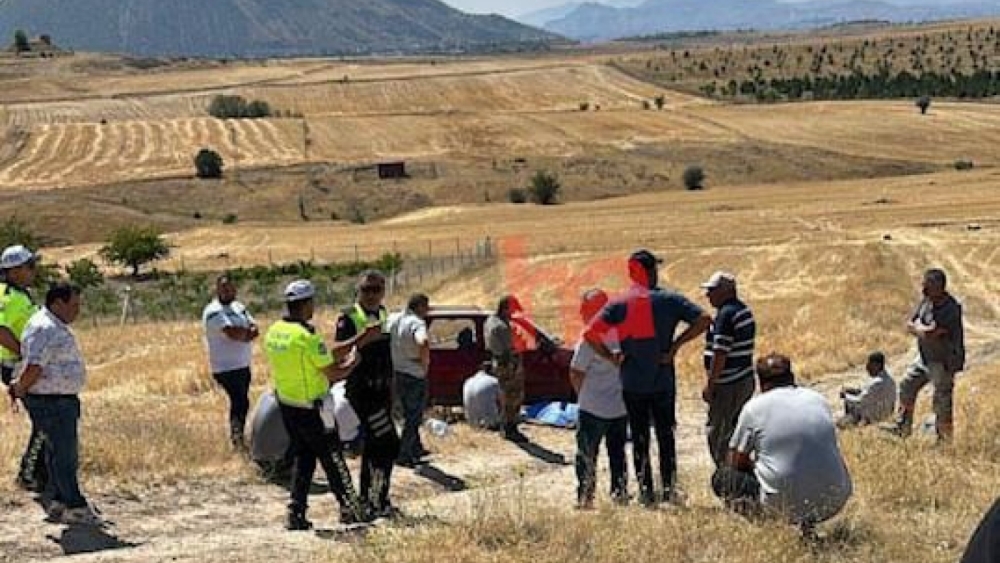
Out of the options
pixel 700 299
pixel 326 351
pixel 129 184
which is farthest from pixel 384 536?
pixel 129 184

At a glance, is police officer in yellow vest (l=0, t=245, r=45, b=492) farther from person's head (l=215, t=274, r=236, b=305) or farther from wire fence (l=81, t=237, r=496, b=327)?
wire fence (l=81, t=237, r=496, b=327)

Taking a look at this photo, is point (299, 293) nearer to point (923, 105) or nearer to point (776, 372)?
point (776, 372)

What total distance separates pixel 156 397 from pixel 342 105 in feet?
332

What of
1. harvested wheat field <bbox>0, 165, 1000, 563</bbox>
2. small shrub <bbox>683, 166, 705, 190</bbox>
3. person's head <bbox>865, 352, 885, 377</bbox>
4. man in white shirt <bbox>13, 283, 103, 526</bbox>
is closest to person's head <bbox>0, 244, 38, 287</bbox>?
man in white shirt <bbox>13, 283, 103, 526</bbox>

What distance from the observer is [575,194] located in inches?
2990

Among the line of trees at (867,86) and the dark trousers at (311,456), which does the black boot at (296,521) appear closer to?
the dark trousers at (311,456)

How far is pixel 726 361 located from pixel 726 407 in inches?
13.7

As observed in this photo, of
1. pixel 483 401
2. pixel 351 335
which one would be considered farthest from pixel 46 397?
pixel 483 401

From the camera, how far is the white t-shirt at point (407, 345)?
11.4 m

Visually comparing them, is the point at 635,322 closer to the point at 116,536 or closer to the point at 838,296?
the point at 116,536

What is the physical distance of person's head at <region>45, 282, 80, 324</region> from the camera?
9.27 metres

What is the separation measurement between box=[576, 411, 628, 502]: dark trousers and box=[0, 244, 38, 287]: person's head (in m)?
4.17

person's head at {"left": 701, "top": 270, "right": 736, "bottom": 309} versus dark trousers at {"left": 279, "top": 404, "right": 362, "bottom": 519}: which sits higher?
person's head at {"left": 701, "top": 270, "right": 736, "bottom": 309}

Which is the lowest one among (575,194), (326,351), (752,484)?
(575,194)
